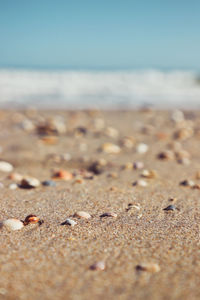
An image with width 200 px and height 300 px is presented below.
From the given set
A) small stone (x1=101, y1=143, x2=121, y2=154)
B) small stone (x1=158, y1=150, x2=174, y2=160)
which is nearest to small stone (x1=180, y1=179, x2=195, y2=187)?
small stone (x1=158, y1=150, x2=174, y2=160)

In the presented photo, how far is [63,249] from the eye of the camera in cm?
117

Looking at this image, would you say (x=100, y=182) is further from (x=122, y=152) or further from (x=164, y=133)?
(x=164, y=133)

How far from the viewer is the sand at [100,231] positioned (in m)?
0.97

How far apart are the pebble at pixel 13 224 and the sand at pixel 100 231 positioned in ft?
0.07

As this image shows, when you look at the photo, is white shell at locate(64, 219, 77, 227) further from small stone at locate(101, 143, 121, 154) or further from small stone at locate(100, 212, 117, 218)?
small stone at locate(101, 143, 121, 154)

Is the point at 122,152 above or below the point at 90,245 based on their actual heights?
below

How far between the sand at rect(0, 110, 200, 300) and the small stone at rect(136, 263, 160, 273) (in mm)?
12

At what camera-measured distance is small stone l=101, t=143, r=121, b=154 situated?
8.95 ft

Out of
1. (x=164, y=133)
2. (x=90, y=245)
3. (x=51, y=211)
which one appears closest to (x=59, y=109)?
(x=164, y=133)

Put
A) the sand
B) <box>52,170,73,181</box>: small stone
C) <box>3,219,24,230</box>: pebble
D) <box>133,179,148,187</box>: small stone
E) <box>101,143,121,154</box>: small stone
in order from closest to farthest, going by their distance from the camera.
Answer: the sand < <box>3,219,24,230</box>: pebble < <box>133,179,148,187</box>: small stone < <box>52,170,73,181</box>: small stone < <box>101,143,121,154</box>: small stone

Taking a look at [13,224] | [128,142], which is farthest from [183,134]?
[13,224]

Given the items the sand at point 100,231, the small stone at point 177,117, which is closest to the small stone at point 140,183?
the sand at point 100,231

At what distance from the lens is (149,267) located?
3.41ft

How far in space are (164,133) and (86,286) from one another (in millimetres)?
2462
